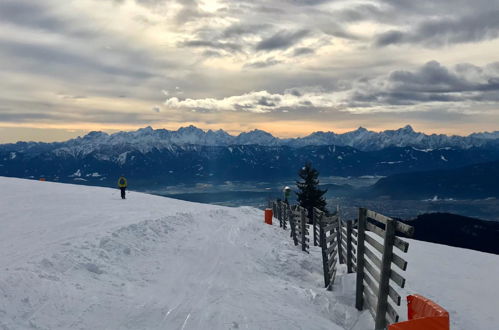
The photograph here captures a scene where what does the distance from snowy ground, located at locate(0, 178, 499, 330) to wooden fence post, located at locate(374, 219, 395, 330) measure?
837 millimetres

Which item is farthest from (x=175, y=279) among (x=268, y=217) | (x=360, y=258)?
(x=268, y=217)

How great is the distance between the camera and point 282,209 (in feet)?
86.9

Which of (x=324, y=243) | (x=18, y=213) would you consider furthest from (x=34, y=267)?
(x=18, y=213)

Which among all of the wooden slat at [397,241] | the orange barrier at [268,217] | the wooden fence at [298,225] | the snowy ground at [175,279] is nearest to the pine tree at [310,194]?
the orange barrier at [268,217]

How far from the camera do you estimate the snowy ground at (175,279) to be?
7.21m

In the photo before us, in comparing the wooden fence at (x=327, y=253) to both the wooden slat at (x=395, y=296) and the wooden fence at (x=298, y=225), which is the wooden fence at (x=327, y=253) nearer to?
the wooden fence at (x=298, y=225)

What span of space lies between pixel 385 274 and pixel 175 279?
5640mm

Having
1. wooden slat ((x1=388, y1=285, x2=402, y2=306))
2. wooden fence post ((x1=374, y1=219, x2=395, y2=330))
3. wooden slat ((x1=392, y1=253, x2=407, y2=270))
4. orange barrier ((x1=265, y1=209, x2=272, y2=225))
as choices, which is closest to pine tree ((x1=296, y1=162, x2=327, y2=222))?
orange barrier ((x1=265, y1=209, x2=272, y2=225))

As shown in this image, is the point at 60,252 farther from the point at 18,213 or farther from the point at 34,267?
the point at 18,213

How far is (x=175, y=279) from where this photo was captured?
34.0 feet

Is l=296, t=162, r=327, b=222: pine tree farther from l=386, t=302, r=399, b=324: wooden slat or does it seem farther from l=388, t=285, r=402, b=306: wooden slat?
l=388, t=285, r=402, b=306: wooden slat

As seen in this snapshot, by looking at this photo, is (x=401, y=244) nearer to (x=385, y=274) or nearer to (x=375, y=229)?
(x=385, y=274)

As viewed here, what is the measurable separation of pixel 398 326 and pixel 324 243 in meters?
7.03

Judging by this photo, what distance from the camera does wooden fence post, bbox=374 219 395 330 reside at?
287 inches
